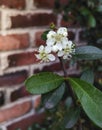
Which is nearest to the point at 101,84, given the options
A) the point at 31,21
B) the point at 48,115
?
the point at 48,115

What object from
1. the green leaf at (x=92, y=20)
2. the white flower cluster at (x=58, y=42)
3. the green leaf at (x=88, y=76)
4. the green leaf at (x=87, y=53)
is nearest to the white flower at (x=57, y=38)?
the white flower cluster at (x=58, y=42)

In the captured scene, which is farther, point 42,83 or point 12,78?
point 12,78

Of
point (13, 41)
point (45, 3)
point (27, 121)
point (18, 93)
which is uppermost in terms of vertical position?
point (45, 3)

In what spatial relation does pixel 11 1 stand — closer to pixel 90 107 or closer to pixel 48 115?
A: pixel 48 115

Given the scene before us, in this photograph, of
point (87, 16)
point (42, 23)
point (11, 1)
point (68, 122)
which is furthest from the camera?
point (87, 16)

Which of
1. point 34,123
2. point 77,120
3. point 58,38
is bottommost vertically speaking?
point 34,123

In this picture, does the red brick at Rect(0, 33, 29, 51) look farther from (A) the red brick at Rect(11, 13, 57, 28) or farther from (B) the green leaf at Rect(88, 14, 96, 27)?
(B) the green leaf at Rect(88, 14, 96, 27)

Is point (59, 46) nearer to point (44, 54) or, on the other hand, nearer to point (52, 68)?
point (44, 54)

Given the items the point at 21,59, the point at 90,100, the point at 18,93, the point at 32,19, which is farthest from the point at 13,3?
the point at 90,100
